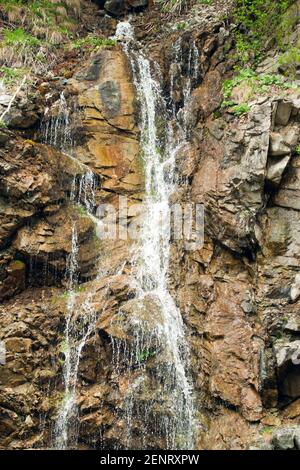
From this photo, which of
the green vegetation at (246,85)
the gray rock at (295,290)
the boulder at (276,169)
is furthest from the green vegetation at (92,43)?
the gray rock at (295,290)

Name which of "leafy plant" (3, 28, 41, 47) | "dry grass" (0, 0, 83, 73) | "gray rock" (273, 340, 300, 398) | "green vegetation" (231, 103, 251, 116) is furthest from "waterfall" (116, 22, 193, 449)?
"leafy plant" (3, 28, 41, 47)

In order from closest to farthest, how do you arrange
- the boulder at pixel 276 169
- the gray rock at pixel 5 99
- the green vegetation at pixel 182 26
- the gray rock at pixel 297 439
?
the gray rock at pixel 297 439
the boulder at pixel 276 169
the gray rock at pixel 5 99
the green vegetation at pixel 182 26

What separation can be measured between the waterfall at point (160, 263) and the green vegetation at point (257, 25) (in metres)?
2.36

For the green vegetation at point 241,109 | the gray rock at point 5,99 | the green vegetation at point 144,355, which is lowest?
the green vegetation at point 144,355

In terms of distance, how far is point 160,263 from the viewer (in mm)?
9766

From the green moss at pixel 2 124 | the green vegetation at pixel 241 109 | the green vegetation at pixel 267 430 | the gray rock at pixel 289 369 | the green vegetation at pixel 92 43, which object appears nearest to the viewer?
the green vegetation at pixel 267 430

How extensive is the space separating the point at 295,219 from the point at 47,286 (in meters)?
5.14

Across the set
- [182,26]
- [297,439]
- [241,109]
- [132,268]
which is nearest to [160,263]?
[132,268]

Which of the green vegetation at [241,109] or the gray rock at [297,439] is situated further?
the green vegetation at [241,109]

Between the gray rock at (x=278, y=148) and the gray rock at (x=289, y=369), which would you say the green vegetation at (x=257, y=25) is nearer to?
the gray rock at (x=278, y=148)

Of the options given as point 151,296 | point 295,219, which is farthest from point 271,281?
point 151,296

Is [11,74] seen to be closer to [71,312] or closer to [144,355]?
[71,312]

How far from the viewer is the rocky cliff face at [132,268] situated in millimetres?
8062
